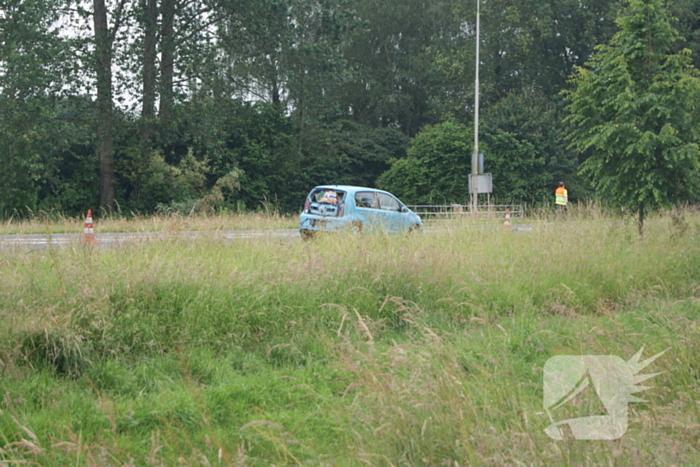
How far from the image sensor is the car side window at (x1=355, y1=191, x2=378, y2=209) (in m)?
15.5

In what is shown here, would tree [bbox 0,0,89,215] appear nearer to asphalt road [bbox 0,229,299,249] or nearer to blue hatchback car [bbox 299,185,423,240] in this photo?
blue hatchback car [bbox 299,185,423,240]

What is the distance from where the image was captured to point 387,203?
16281 mm

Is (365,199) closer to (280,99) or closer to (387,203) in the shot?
(387,203)

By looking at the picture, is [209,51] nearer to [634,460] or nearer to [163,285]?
[163,285]

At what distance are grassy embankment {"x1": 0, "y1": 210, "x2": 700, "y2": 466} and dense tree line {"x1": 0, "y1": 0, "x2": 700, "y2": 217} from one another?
7.09 metres

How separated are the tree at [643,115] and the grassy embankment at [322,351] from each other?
3.26 m

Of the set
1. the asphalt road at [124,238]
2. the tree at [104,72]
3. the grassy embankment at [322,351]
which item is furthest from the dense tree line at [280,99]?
the asphalt road at [124,238]

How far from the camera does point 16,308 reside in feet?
18.9

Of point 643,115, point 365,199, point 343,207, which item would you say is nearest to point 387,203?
point 365,199

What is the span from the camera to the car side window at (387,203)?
52.9 ft

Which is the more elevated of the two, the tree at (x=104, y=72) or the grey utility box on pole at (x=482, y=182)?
the tree at (x=104, y=72)

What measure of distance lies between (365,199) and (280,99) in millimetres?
28184

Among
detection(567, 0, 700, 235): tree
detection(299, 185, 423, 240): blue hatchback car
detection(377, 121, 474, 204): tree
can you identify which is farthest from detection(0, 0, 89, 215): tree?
detection(567, 0, 700, 235): tree

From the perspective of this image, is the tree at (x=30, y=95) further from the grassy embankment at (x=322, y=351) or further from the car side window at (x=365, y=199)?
the grassy embankment at (x=322, y=351)
